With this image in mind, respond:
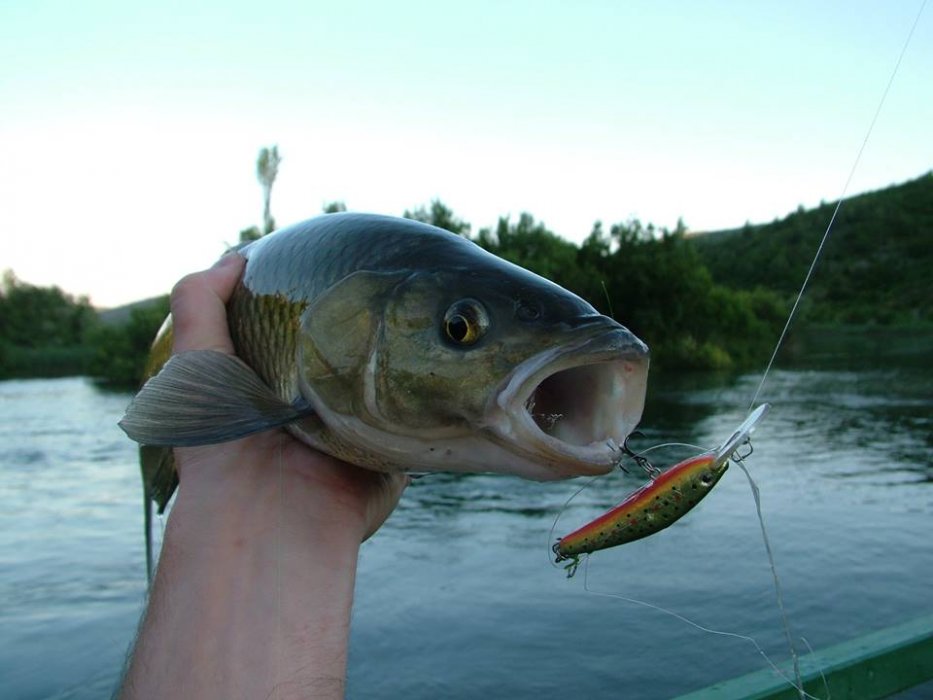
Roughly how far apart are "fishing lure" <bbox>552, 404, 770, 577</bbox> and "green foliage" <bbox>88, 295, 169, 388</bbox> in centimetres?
4954

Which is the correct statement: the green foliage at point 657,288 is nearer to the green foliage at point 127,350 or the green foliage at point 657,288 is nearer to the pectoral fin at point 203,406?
the green foliage at point 127,350

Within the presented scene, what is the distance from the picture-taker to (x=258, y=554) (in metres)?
2.02

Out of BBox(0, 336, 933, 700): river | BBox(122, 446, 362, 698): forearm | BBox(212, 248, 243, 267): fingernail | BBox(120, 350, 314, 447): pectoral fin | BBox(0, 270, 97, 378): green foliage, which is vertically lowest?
BBox(0, 336, 933, 700): river

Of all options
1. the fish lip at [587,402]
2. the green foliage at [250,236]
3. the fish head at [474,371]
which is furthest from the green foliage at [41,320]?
the fish lip at [587,402]

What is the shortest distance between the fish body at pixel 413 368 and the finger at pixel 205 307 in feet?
0.33

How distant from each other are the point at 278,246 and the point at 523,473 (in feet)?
3.82

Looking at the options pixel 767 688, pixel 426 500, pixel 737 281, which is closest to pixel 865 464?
pixel 426 500

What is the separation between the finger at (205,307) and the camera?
2.32 meters

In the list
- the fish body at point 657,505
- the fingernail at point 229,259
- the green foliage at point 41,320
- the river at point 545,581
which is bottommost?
the river at point 545,581

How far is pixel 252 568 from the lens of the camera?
6.51 feet

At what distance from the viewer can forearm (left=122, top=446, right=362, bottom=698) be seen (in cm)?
180

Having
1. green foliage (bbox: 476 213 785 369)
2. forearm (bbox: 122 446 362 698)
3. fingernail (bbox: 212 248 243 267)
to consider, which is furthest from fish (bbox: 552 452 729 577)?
green foliage (bbox: 476 213 785 369)

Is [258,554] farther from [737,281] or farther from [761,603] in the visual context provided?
[737,281]

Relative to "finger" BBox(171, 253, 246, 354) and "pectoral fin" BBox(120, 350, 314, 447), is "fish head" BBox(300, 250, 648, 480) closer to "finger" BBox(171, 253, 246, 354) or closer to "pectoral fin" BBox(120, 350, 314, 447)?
"pectoral fin" BBox(120, 350, 314, 447)
